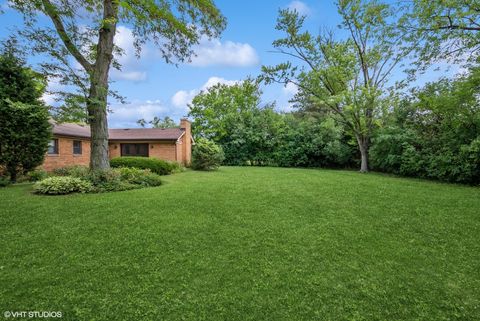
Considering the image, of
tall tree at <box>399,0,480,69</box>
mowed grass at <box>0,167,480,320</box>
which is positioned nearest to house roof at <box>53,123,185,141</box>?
mowed grass at <box>0,167,480,320</box>

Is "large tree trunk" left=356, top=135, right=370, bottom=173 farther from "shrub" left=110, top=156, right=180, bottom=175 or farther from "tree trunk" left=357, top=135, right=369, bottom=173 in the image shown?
"shrub" left=110, top=156, right=180, bottom=175

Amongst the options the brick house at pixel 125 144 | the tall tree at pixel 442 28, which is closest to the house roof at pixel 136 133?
the brick house at pixel 125 144

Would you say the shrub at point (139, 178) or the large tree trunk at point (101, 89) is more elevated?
the large tree trunk at point (101, 89)

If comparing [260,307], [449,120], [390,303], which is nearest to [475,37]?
[449,120]

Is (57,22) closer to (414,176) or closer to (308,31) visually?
(308,31)

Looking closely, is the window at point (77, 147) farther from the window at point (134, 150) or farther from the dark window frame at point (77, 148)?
the window at point (134, 150)

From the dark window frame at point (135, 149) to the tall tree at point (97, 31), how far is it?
29.6ft

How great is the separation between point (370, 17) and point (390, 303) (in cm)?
1547

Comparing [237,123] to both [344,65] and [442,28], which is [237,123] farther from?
[442,28]

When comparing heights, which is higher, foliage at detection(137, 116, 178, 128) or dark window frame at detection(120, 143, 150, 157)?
foliage at detection(137, 116, 178, 128)

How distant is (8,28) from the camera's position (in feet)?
25.1

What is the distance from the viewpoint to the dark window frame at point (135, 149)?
59.1ft

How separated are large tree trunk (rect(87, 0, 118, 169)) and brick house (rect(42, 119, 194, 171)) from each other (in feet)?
21.0

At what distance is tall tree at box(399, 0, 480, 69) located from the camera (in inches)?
287
